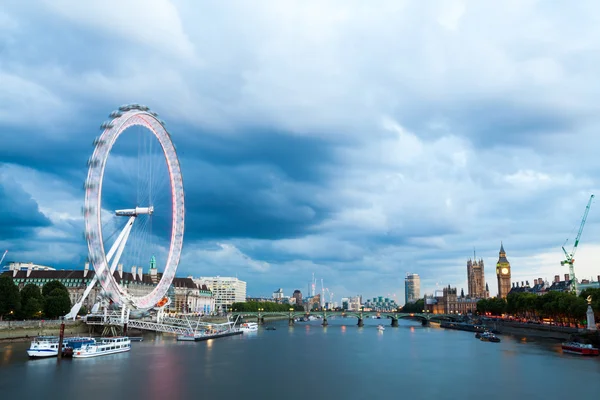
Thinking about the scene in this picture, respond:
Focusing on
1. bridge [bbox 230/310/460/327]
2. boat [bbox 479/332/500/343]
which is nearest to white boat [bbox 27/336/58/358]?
boat [bbox 479/332/500/343]

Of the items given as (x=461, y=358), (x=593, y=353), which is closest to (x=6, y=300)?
(x=461, y=358)

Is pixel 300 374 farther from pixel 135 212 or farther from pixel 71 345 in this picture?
pixel 135 212

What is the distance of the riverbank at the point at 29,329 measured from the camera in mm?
58625

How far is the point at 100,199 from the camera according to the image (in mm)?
55531

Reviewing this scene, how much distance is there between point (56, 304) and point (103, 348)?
2544 cm

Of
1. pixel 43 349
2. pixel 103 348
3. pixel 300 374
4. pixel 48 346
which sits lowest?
pixel 300 374

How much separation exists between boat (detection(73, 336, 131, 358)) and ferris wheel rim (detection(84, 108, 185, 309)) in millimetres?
6152

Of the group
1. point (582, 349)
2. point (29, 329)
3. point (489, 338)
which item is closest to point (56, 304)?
point (29, 329)

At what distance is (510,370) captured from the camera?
47.0 metres

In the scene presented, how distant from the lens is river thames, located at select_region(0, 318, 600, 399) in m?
35.1

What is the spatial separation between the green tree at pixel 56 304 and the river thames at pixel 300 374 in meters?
16.5

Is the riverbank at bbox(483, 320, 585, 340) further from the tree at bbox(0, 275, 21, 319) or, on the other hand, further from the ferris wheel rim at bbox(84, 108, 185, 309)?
the tree at bbox(0, 275, 21, 319)

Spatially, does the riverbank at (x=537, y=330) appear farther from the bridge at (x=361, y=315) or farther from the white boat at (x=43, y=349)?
the white boat at (x=43, y=349)

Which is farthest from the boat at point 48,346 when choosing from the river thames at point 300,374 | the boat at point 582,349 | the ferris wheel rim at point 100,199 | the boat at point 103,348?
the boat at point 582,349
